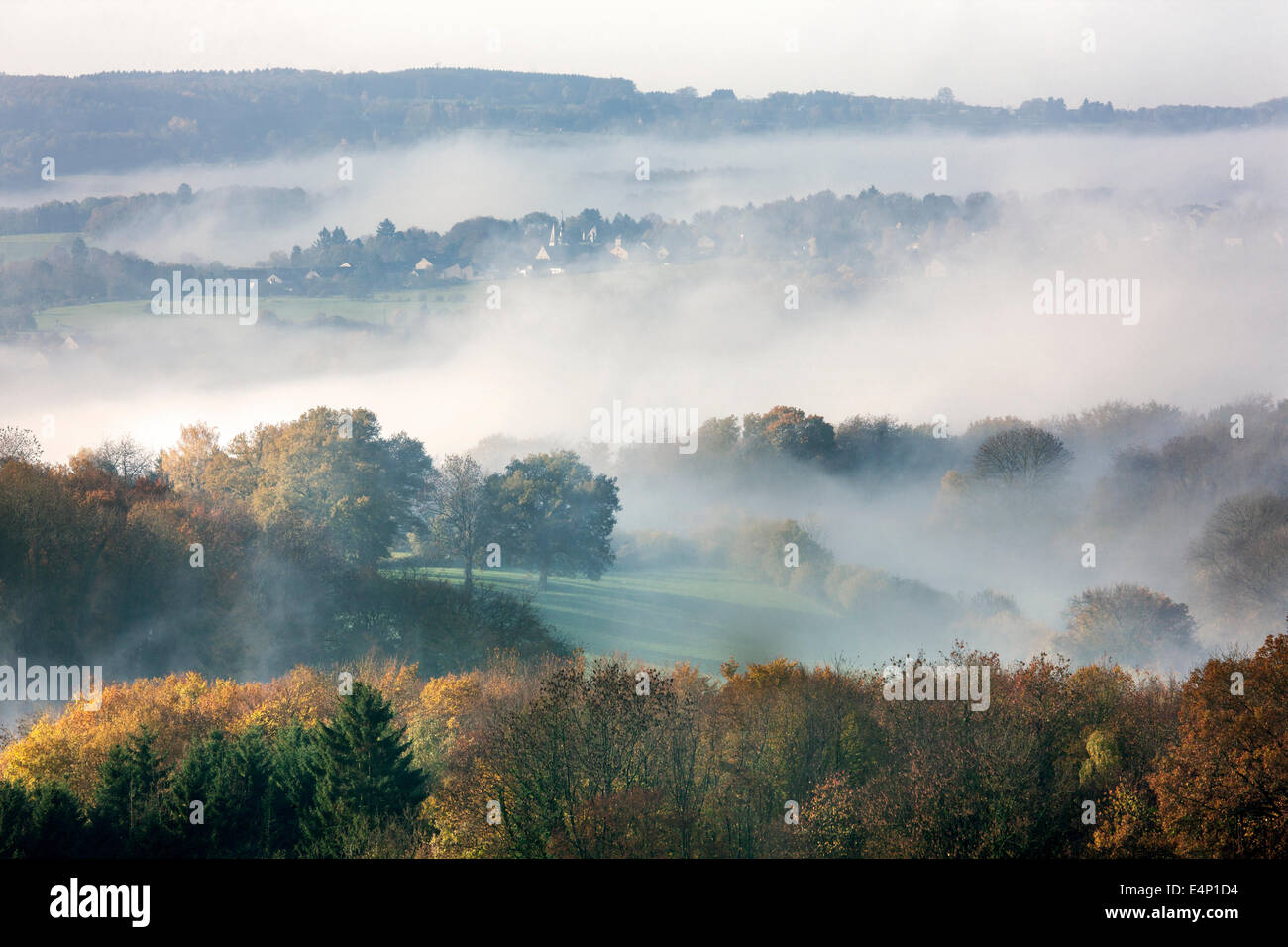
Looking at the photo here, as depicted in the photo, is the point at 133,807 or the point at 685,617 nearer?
the point at 133,807

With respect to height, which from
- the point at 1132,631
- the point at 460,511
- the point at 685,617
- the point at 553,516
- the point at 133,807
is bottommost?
the point at 133,807

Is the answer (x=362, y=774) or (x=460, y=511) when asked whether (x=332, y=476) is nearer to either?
(x=460, y=511)

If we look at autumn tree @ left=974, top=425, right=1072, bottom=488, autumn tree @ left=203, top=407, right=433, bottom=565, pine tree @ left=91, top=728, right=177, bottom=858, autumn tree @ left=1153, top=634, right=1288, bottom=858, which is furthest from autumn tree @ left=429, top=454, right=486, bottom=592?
autumn tree @ left=1153, top=634, right=1288, bottom=858

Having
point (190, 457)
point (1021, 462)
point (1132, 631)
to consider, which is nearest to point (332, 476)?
point (190, 457)

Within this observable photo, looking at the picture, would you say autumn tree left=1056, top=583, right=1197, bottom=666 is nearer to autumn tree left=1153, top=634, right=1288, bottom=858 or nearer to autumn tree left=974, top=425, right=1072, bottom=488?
autumn tree left=974, top=425, right=1072, bottom=488

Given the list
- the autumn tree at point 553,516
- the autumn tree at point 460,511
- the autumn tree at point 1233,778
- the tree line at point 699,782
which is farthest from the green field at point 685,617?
the autumn tree at point 1233,778

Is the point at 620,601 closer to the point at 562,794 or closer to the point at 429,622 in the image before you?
the point at 429,622

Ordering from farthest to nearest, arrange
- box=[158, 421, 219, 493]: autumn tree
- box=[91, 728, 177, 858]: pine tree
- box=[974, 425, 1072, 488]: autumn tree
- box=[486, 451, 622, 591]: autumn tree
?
box=[974, 425, 1072, 488]: autumn tree → box=[158, 421, 219, 493]: autumn tree → box=[486, 451, 622, 591]: autumn tree → box=[91, 728, 177, 858]: pine tree
